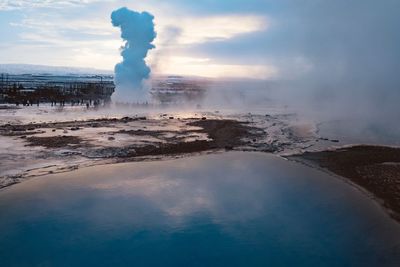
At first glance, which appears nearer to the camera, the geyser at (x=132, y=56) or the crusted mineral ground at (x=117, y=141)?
the crusted mineral ground at (x=117, y=141)

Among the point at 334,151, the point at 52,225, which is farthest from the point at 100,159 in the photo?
the point at 334,151

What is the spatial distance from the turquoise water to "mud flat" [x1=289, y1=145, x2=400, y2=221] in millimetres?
591

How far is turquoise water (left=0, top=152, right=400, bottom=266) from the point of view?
8.78 meters

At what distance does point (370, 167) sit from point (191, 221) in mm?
8923

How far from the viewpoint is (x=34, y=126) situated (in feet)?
83.7

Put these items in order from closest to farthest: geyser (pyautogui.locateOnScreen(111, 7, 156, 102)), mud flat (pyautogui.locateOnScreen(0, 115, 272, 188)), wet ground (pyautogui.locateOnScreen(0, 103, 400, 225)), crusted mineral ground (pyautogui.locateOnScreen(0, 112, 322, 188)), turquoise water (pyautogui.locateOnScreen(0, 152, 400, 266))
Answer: turquoise water (pyautogui.locateOnScreen(0, 152, 400, 266)), wet ground (pyautogui.locateOnScreen(0, 103, 400, 225)), mud flat (pyautogui.locateOnScreen(0, 115, 272, 188)), crusted mineral ground (pyautogui.locateOnScreen(0, 112, 322, 188)), geyser (pyautogui.locateOnScreen(111, 7, 156, 102))

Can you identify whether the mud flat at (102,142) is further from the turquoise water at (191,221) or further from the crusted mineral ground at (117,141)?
the turquoise water at (191,221)

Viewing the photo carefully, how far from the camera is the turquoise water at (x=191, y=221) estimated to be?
8781mm

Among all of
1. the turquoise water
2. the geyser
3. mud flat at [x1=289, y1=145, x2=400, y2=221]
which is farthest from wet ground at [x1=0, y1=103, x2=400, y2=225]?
the geyser

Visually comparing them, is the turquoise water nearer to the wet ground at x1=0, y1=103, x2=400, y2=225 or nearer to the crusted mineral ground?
the wet ground at x1=0, y1=103, x2=400, y2=225

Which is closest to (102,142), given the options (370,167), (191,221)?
(191,221)

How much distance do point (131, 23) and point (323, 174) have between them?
31.5 m

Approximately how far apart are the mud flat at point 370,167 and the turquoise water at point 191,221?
591 millimetres

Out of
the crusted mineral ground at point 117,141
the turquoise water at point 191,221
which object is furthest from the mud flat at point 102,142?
the turquoise water at point 191,221
